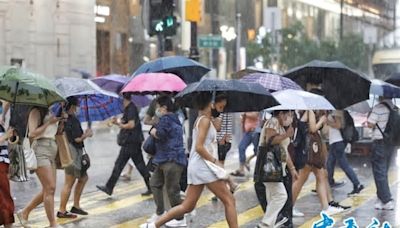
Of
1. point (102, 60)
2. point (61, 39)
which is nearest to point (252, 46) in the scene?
point (102, 60)

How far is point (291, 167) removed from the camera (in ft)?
27.8

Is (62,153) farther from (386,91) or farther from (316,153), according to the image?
(386,91)

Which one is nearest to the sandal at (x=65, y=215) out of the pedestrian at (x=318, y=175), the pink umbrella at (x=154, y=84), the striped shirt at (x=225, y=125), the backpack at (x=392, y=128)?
the pink umbrella at (x=154, y=84)

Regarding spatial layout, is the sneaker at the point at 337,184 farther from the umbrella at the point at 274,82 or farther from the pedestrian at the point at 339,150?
the umbrella at the point at 274,82

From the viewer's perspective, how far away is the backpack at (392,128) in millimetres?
9977

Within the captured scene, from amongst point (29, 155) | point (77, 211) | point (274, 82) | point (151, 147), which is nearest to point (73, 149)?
point (77, 211)

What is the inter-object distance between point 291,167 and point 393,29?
17.9 m

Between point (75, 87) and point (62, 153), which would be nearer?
point (62, 153)

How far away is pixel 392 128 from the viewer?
9.98 m

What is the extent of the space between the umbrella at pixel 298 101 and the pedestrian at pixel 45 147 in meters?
2.26

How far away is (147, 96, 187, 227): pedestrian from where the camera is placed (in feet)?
29.1

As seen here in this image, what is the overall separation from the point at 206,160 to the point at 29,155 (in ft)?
6.02

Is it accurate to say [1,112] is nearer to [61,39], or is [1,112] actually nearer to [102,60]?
[61,39]

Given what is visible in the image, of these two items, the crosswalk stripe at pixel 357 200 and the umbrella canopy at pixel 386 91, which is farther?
the umbrella canopy at pixel 386 91
